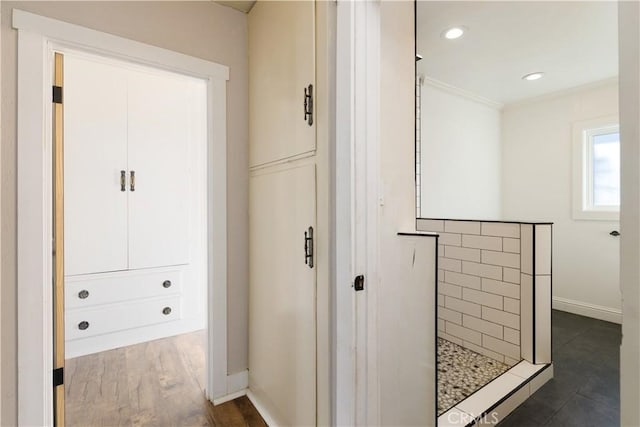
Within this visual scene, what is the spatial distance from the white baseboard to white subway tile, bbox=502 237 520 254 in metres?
1.91

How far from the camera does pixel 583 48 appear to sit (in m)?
2.33

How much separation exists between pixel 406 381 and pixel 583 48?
2.82 m

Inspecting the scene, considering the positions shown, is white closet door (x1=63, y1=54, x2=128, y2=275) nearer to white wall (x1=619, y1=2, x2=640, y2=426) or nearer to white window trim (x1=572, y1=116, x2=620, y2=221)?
white wall (x1=619, y1=2, x2=640, y2=426)

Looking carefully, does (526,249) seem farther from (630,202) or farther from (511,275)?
(630,202)

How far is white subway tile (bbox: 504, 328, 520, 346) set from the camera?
2.06m

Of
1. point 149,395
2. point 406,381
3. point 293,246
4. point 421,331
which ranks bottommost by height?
point 149,395

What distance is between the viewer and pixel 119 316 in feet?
8.22

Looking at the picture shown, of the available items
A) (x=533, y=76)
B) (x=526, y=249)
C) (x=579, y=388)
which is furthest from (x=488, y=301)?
(x=533, y=76)

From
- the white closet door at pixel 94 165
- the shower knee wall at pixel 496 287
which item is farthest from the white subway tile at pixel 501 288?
the white closet door at pixel 94 165

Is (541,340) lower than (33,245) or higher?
lower

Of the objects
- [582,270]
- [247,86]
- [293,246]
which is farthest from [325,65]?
[582,270]

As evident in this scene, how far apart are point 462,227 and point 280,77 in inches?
68.8

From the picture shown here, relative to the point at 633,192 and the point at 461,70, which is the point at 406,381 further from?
the point at 461,70

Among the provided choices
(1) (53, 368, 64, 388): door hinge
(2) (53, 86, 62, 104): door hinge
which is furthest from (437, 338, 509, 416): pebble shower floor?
(2) (53, 86, 62, 104): door hinge
